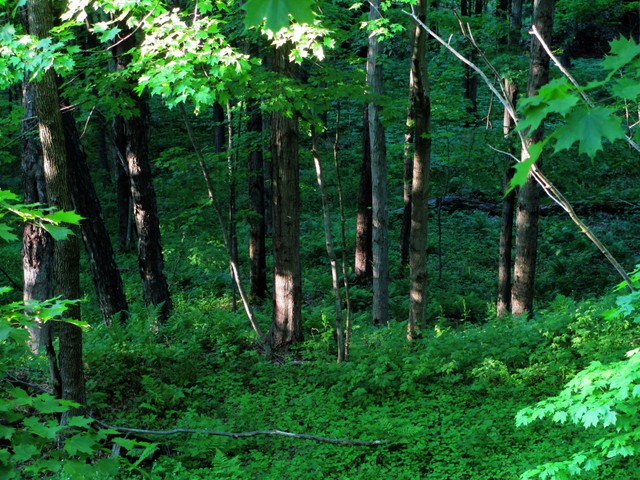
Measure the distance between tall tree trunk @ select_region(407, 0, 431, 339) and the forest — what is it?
32 mm

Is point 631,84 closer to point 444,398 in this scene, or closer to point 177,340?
point 444,398

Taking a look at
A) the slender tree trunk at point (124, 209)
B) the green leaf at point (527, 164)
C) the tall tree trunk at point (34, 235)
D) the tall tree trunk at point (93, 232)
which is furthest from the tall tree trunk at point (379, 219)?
the slender tree trunk at point (124, 209)

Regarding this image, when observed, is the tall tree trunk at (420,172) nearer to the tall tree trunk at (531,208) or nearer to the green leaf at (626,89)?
the tall tree trunk at (531,208)

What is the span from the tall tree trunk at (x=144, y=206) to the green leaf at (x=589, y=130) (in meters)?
8.13

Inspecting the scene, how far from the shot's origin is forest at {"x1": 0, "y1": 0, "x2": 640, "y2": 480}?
301cm

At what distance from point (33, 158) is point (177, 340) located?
3702mm

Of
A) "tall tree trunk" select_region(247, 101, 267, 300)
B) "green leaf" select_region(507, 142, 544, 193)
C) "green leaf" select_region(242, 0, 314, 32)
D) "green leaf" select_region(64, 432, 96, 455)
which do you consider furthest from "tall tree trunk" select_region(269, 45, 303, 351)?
"green leaf" select_region(242, 0, 314, 32)

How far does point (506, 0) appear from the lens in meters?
25.4

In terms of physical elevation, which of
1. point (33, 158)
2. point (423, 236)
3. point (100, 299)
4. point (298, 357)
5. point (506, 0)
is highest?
point (506, 0)

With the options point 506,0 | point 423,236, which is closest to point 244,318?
point 423,236

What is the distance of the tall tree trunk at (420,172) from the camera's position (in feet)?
24.3

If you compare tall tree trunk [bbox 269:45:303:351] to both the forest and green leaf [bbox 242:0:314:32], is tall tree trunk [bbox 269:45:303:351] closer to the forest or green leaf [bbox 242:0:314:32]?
the forest

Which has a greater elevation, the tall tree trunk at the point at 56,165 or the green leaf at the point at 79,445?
the tall tree trunk at the point at 56,165

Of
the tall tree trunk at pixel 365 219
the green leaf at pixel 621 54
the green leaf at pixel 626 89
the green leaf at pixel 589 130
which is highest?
the green leaf at pixel 621 54
